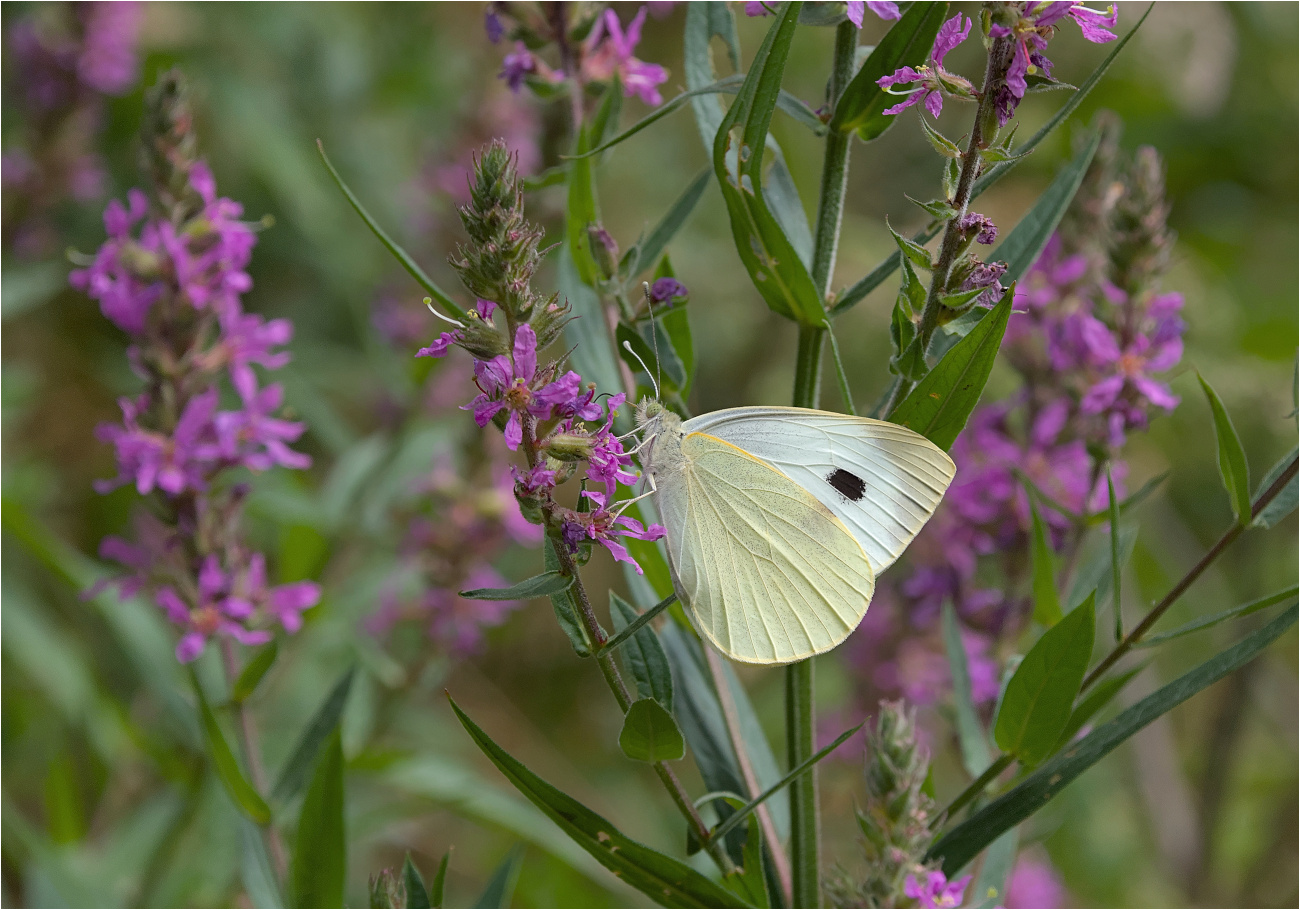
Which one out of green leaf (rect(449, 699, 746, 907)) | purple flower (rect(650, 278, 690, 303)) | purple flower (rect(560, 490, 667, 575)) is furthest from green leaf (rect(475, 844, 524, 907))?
purple flower (rect(650, 278, 690, 303))

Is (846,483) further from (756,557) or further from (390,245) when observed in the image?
(390,245)

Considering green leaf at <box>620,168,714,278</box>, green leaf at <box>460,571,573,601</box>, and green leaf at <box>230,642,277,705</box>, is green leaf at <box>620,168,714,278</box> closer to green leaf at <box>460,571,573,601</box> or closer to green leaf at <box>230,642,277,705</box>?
green leaf at <box>460,571,573,601</box>

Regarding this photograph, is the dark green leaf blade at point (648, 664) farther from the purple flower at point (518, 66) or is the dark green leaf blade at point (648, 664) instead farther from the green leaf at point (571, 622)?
the purple flower at point (518, 66)

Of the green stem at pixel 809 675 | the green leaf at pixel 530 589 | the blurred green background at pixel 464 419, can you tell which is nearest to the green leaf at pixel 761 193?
the green stem at pixel 809 675

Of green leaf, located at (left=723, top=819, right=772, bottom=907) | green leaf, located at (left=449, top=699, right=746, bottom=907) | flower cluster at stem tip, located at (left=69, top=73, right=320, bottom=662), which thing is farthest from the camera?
flower cluster at stem tip, located at (left=69, top=73, right=320, bottom=662)

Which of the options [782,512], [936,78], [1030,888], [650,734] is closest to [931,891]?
[650,734]
